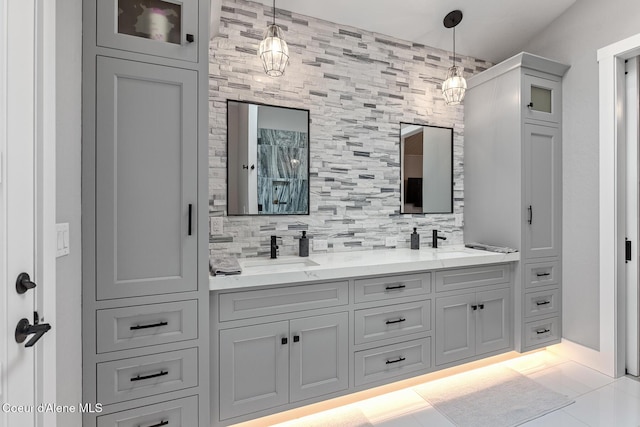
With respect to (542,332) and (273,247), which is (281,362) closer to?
(273,247)

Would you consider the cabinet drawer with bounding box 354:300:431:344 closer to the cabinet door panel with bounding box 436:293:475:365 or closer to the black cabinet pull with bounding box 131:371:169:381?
the cabinet door panel with bounding box 436:293:475:365

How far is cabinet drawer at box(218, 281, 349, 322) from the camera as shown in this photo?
174 centimetres

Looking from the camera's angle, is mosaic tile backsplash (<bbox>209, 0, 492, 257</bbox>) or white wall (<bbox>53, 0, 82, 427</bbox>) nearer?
white wall (<bbox>53, 0, 82, 427</bbox>)

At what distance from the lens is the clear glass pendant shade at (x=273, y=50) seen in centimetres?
192

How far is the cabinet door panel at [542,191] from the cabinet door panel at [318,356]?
1758 millimetres

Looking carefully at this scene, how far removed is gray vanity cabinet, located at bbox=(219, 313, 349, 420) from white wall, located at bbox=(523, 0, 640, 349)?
7.05 feet

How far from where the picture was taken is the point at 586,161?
2678mm

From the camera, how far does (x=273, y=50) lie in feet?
6.32

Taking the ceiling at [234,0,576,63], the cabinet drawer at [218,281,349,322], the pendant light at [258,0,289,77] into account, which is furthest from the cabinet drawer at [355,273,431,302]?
the ceiling at [234,0,576,63]

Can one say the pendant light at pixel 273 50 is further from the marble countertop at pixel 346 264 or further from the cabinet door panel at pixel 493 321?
the cabinet door panel at pixel 493 321

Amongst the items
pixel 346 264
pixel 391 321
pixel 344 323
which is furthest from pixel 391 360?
pixel 346 264
